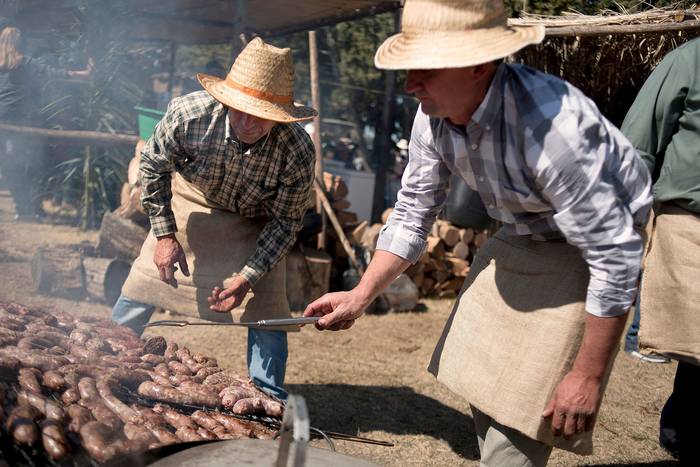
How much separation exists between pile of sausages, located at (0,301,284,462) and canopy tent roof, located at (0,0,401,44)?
4656 millimetres

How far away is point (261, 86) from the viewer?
356cm

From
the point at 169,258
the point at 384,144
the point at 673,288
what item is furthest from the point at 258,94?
the point at 384,144

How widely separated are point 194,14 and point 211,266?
5.71 m

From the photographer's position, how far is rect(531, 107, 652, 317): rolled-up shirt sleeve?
2020 millimetres

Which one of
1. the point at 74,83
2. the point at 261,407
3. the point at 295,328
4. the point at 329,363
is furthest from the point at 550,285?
the point at 74,83

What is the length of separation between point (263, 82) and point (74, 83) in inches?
259

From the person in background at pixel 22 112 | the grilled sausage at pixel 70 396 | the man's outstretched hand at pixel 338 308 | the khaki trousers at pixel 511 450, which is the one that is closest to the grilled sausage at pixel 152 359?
the grilled sausage at pixel 70 396

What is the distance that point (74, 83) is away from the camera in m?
9.11

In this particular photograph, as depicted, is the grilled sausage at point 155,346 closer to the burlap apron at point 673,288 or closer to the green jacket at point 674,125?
the burlap apron at point 673,288

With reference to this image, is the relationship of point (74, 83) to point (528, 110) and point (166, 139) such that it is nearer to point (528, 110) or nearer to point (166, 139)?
point (166, 139)

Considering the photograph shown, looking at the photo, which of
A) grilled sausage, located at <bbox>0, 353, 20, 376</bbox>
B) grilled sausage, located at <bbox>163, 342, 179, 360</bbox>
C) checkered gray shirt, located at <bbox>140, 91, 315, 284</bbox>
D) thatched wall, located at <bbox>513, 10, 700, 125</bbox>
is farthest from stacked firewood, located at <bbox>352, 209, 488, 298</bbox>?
grilled sausage, located at <bbox>0, 353, 20, 376</bbox>

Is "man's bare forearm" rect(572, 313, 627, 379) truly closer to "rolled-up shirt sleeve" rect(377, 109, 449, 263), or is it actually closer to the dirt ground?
"rolled-up shirt sleeve" rect(377, 109, 449, 263)

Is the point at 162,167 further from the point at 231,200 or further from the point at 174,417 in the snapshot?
the point at 174,417

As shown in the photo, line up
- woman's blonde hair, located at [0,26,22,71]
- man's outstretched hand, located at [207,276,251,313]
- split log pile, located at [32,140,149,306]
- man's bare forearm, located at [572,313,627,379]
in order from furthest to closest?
woman's blonde hair, located at [0,26,22,71] < split log pile, located at [32,140,149,306] < man's outstretched hand, located at [207,276,251,313] < man's bare forearm, located at [572,313,627,379]
